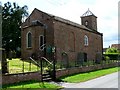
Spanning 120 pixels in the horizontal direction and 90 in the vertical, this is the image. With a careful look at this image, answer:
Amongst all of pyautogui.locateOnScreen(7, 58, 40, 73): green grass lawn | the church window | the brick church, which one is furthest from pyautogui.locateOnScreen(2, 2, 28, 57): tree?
pyautogui.locateOnScreen(7, 58, 40, 73): green grass lawn

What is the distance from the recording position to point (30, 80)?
826 inches

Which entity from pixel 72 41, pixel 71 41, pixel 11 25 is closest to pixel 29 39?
pixel 71 41

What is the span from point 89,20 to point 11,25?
18956mm

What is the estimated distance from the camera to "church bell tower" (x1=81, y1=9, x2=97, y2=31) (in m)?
56.8

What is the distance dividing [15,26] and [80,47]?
60.3 feet

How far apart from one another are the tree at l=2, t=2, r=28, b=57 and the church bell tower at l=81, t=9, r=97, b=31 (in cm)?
1555

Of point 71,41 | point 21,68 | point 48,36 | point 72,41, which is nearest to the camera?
point 21,68

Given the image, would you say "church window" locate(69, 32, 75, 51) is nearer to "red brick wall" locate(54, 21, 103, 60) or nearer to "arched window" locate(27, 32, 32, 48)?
"red brick wall" locate(54, 21, 103, 60)

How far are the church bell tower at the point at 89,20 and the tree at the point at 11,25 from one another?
15.5 m

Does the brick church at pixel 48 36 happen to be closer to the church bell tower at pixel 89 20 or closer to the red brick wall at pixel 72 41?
the red brick wall at pixel 72 41

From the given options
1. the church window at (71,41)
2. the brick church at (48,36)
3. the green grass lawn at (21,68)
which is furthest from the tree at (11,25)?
the green grass lawn at (21,68)

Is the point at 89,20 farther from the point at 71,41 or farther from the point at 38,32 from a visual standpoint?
the point at 38,32

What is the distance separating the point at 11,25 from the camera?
53.9 meters

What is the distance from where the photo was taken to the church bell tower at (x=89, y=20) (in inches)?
2237
